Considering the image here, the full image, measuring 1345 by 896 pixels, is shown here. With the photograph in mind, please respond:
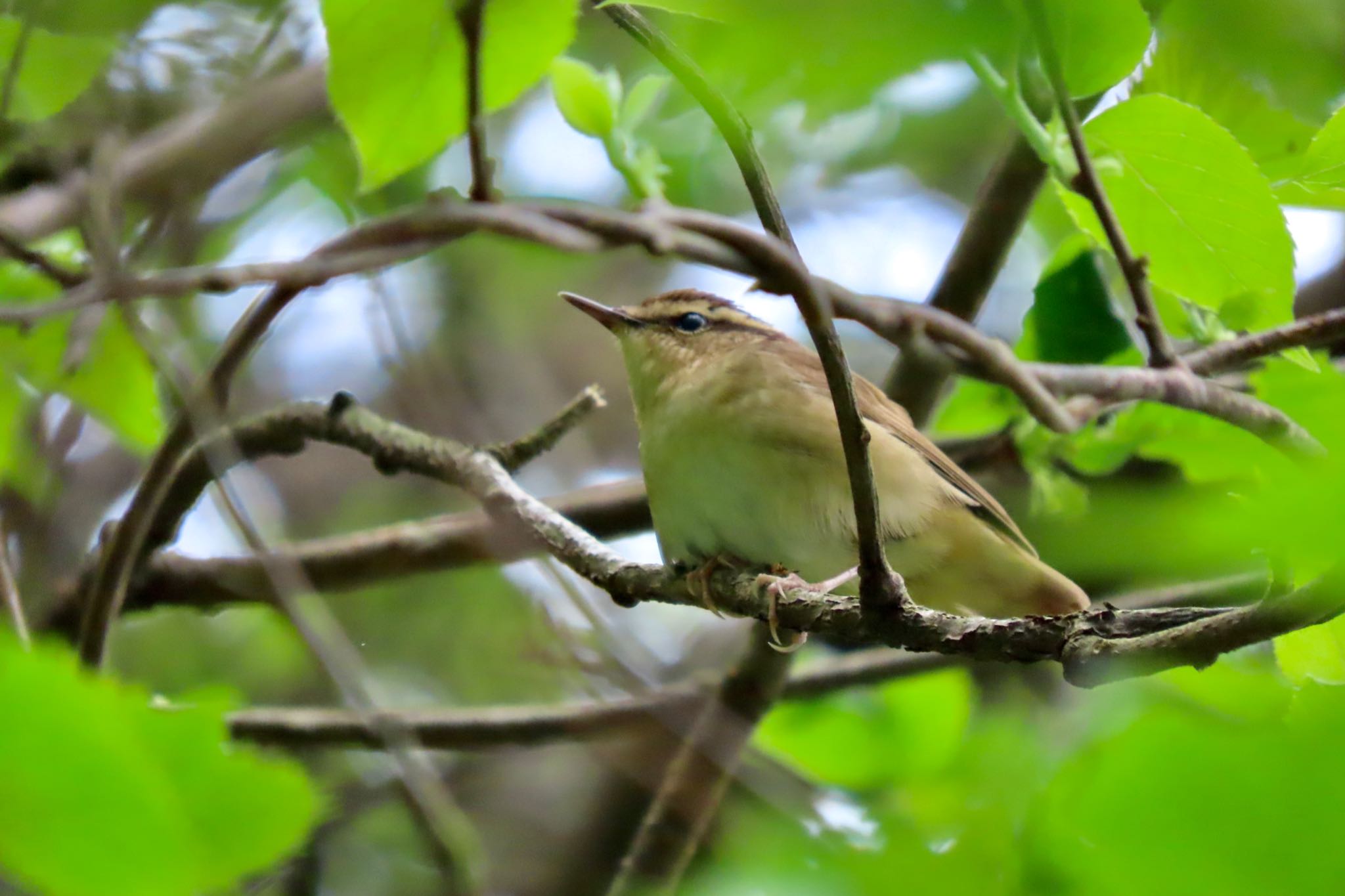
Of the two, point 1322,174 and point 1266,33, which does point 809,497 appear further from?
point 1266,33

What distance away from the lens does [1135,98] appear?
188 centimetres

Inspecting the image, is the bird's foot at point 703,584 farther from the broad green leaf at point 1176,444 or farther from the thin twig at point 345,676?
the broad green leaf at point 1176,444

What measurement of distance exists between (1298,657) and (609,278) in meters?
6.44

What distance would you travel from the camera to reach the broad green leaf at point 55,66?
92.7 inches

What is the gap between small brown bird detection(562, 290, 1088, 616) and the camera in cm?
292

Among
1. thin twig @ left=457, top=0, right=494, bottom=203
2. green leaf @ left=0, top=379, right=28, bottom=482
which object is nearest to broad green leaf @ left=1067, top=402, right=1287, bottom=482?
thin twig @ left=457, top=0, right=494, bottom=203

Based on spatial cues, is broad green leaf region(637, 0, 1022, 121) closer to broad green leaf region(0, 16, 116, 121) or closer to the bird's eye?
broad green leaf region(0, 16, 116, 121)

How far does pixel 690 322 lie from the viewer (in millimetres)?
3748

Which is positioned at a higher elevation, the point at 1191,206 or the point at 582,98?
the point at 582,98

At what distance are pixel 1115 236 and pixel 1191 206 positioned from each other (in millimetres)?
135

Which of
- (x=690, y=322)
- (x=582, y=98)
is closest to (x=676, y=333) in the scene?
(x=690, y=322)

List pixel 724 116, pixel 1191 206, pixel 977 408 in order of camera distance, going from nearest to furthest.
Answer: pixel 724 116 < pixel 1191 206 < pixel 977 408

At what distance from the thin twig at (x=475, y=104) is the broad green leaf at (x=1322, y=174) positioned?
1.31 metres

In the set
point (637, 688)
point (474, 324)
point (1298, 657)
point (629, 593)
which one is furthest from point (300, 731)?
point (474, 324)
